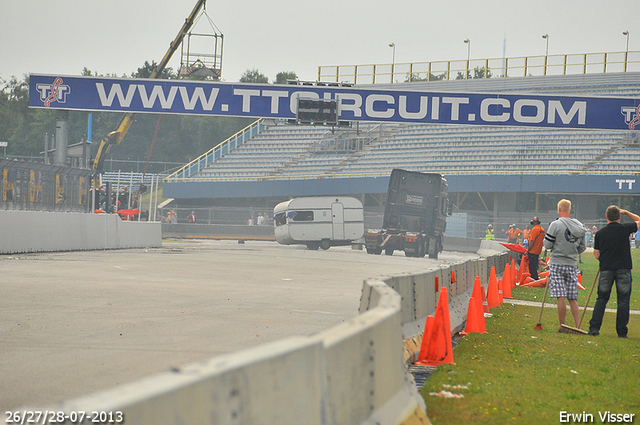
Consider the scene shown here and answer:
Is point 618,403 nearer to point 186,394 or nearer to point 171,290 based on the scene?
point 186,394

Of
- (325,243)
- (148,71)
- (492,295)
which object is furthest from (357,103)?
(148,71)

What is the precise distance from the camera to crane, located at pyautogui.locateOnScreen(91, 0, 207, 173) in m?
38.2

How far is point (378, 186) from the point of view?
52000 millimetres

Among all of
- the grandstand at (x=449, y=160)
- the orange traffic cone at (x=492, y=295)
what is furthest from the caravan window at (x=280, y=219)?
the orange traffic cone at (x=492, y=295)

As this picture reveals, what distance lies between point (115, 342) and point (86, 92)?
24352 millimetres

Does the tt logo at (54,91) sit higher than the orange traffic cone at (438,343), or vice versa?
the tt logo at (54,91)

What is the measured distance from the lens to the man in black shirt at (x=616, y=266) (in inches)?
396

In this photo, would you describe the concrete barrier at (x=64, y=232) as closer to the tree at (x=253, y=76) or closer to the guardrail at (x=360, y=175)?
the guardrail at (x=360, y=175)

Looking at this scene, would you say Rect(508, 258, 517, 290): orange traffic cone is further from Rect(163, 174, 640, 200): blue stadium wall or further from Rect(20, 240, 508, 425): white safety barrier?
Rect(163, 174, 640, 200): blue stadium wall

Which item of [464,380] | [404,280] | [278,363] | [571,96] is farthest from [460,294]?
[571,96]

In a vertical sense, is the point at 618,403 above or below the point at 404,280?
below

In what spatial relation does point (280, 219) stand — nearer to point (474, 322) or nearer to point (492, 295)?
point (492, 295)

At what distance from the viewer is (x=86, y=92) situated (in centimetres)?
3047

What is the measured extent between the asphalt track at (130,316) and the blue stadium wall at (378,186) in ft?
104
